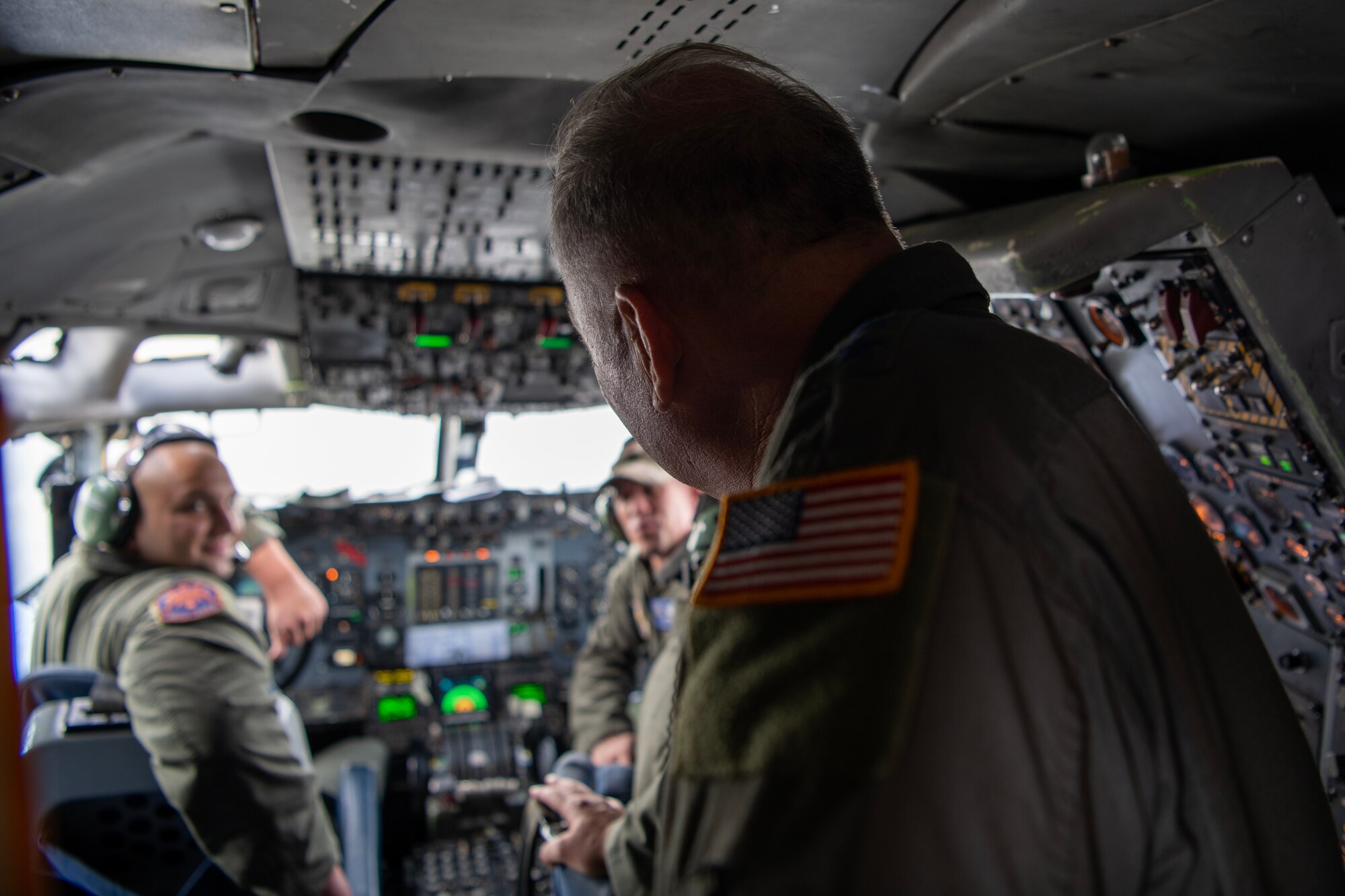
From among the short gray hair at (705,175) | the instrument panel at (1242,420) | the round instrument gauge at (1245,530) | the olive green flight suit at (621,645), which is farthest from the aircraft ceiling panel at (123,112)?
the round instrument gauge at (1245,530)

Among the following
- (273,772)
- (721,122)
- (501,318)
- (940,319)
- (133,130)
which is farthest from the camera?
(501,318)

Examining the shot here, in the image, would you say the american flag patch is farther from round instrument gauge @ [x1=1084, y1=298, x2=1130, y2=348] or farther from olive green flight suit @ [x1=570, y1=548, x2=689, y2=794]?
olive green flight suit @ [x1=570, y1=548, x2=689, y2=794]

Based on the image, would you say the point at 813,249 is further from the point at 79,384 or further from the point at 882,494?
the point at 79,384

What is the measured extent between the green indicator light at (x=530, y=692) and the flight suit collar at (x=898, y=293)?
4642 millimetres

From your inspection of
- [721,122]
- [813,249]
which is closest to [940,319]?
[813,249]

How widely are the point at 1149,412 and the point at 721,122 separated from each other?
1.86 metres

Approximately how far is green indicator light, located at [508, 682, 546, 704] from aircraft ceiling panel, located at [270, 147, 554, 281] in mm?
2795

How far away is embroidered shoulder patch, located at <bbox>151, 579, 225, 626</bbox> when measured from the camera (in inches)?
92.6

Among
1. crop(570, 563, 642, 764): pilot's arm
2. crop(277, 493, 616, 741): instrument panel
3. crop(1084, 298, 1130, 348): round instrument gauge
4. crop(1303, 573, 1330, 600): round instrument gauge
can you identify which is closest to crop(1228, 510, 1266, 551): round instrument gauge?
crop(1303, 573, 1330, 600): round instrument gauge

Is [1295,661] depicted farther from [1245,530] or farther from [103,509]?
[103,509]

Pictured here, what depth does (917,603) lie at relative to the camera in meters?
0.58

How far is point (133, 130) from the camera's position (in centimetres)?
166

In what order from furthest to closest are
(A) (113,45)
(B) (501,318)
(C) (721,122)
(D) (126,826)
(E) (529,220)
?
(B) (501,318), (E) (529,220), (D) (126,826), (A) (113,45), (C) (721,122)

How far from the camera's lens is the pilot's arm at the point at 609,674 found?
341 centimetres
